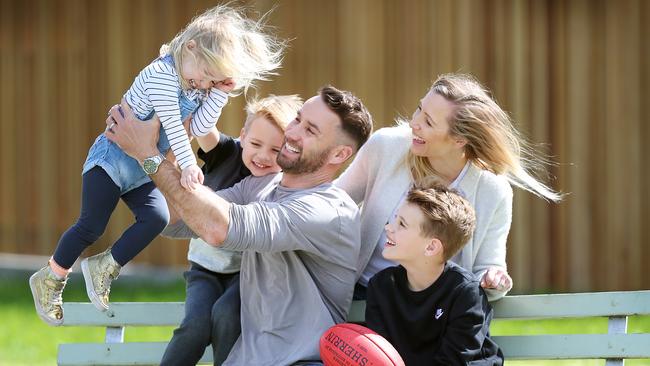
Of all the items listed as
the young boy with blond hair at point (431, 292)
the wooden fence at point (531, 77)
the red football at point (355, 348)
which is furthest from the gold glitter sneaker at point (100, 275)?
the wooden fence at point (531, 77)

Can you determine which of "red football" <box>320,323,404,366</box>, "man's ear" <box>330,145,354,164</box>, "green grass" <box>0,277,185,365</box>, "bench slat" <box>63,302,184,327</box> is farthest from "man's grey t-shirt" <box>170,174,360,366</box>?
"green grass" <box>0,277,185,365</box>

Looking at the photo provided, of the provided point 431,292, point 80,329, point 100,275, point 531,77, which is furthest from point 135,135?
point 531,77

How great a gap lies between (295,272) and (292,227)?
0.23m

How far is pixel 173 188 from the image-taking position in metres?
4.55

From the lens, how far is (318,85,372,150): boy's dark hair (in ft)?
16.3

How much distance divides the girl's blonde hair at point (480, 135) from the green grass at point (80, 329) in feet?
9.95

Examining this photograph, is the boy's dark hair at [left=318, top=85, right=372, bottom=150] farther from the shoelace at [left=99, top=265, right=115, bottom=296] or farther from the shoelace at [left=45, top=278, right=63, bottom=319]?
the shoelace at [left=45, top=278, right=63, bottom=319]

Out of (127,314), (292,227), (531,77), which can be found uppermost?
(292,227)

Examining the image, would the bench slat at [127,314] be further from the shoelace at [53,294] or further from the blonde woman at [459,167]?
the blonde woman at [459,167]

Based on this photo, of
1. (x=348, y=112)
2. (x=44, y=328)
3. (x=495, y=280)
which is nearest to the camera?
(x=495, y=280)

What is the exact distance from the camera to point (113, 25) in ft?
37.8

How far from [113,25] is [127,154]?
6997 millimetres

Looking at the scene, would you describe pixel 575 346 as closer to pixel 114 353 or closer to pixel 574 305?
pixel 574 305

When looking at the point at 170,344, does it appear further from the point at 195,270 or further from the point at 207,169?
the point at 207,169
